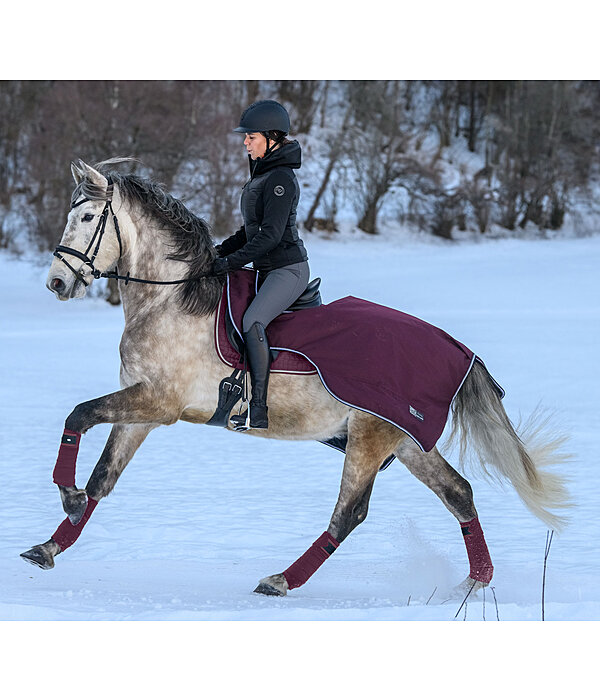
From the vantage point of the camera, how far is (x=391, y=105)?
3328 cm

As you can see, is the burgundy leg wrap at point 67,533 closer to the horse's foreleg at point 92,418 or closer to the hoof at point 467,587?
the horse's foreleg at point 92,418

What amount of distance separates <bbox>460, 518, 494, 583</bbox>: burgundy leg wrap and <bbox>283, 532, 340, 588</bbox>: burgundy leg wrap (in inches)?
33.2

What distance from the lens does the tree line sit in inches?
932

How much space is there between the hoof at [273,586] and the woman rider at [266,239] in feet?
2.79

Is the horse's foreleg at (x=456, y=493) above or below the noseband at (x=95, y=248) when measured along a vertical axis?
below

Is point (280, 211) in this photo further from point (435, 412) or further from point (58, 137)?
point (58, 137)

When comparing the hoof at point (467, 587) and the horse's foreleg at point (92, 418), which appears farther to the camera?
the hoof at point (467, 587)

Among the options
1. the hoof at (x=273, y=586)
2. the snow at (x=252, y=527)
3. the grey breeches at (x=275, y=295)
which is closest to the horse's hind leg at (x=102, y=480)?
the snow at (x=252, y=527)

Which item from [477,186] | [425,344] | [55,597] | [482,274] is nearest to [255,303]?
[425,344]

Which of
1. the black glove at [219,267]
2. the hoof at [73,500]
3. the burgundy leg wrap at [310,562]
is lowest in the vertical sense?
the burgundy leg wrap at [310,562]

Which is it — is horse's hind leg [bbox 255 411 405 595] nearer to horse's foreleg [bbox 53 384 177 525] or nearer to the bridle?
horse's foreleg [bbox 53 384 177 525]

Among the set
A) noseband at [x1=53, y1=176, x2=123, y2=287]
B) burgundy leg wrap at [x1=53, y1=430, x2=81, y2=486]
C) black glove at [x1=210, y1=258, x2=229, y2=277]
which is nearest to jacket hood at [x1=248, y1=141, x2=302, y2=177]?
black glove at [x1=210, y1=258, x2=229, y2=277]

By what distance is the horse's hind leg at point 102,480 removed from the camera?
4.95 metres

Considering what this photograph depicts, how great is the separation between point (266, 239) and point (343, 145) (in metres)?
27.8
